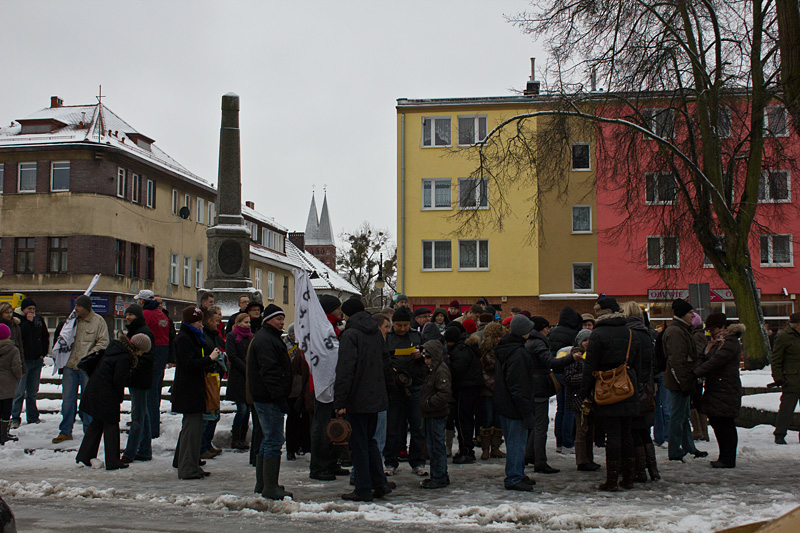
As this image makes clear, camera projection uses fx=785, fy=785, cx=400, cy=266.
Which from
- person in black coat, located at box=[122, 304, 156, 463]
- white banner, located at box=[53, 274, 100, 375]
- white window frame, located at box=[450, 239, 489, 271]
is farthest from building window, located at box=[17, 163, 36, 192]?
person in black coat, located at box=[122, 304, 156, 463]

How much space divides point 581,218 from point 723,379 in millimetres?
28843

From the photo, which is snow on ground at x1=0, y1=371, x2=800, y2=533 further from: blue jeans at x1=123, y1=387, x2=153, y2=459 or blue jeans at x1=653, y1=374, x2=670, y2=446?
blue jeans at x1=653, y1=374, x2=670, y2=446

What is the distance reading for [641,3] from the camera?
18516 mm

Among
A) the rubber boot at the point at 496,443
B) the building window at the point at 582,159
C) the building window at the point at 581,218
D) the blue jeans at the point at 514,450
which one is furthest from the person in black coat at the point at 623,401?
the building window at the point at 581,218

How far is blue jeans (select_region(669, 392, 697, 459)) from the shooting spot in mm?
9938

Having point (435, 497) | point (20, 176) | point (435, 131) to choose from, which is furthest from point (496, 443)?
point (20, 176)

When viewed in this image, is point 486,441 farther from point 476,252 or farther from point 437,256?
point 437,256

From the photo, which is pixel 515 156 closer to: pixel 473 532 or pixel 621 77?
pixel 621 77

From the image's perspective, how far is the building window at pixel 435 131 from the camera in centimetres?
3719

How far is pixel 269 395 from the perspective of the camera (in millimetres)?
7727

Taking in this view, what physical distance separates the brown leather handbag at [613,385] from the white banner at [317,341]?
2787 millimetres

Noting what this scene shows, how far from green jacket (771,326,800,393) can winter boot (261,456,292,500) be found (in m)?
7.31

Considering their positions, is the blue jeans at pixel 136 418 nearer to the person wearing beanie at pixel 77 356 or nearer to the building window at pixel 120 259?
the person wearing beanie at pixel 77 356

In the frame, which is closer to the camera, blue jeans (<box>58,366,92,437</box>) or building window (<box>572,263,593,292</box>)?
blue jeans (<box>58,366,92,437</box>)
